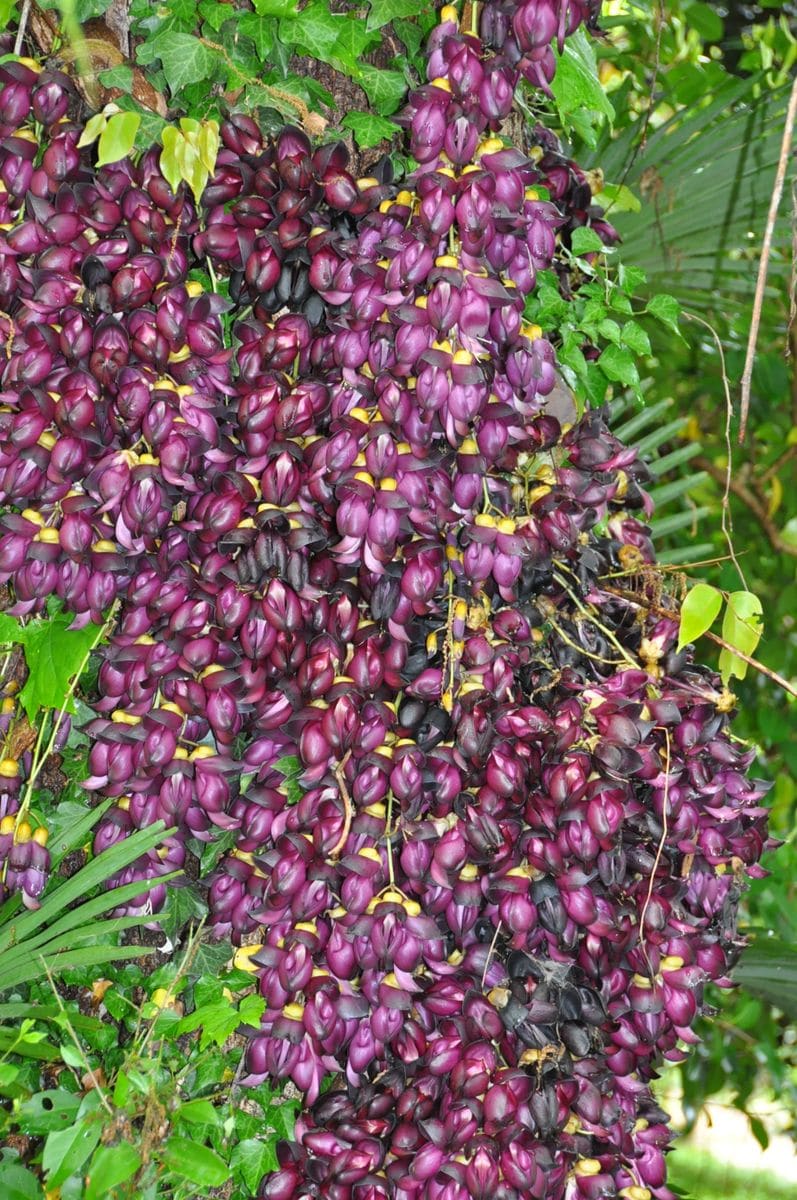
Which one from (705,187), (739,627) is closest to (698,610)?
(739,627)

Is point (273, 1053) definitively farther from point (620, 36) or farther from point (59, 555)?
point (620, 36)

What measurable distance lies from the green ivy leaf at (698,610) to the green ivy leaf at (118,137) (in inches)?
23.7

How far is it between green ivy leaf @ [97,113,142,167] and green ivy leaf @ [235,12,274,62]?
173mm

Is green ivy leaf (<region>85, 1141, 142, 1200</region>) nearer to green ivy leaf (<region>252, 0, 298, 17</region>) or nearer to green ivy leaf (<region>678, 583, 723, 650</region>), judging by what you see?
green ivy leaf (<region>678, 583, 723, 650</region>)

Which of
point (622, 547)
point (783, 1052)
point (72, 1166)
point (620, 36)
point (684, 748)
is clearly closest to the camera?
point (72, 1166)

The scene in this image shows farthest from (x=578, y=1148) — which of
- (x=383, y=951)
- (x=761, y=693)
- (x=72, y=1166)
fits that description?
Answer: (x=761, y=693)

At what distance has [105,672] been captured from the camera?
97 centimetres

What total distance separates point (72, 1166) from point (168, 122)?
2.90 feet

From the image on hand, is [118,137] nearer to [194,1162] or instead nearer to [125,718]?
[125,718]

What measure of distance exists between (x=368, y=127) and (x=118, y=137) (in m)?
0.25

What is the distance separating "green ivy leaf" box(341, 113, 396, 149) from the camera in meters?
1.04

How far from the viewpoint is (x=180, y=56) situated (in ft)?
3.25

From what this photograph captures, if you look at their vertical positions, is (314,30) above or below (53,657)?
above

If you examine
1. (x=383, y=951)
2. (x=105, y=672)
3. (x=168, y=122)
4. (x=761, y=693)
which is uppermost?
(x=168, y=122)
